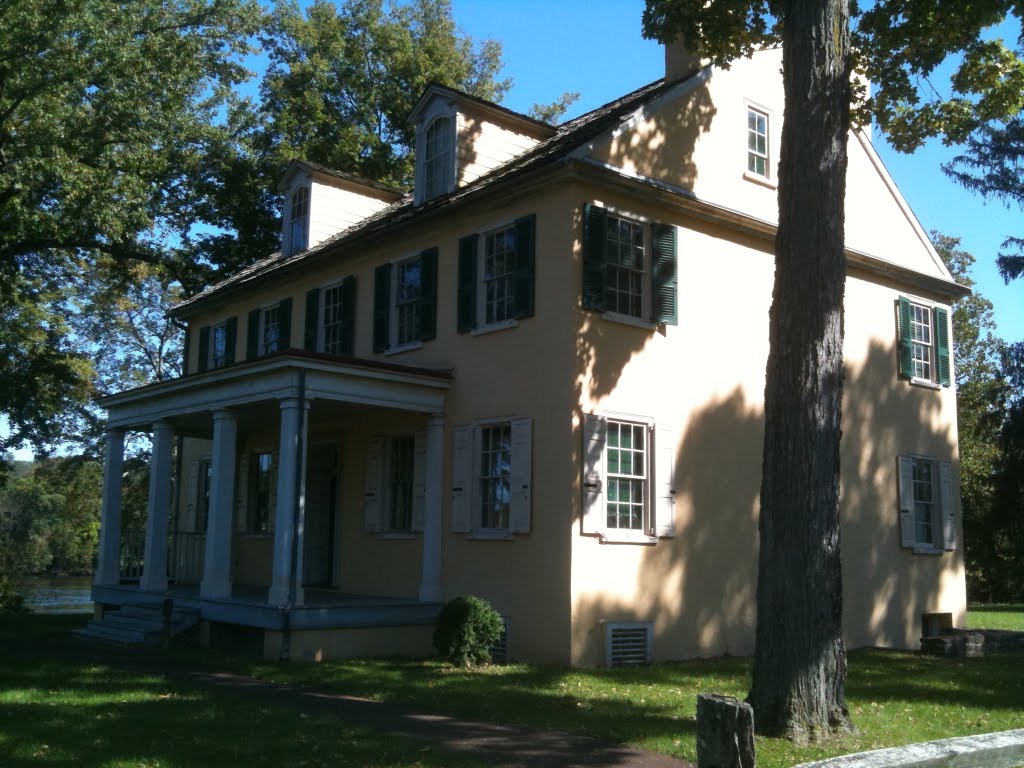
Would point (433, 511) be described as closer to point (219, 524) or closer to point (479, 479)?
point (479, 479)

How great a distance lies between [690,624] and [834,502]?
5748 millimetres

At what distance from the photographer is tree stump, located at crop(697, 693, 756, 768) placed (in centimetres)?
453

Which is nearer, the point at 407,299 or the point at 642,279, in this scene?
the point at 642,279

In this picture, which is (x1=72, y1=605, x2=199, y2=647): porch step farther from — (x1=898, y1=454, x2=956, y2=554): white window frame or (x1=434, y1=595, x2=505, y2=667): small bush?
(x1=898, y1=454, x2=956, y2=554): white window frame

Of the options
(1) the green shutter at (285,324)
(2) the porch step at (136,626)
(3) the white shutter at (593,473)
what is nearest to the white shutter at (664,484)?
(3) the white shutter at (593,473)

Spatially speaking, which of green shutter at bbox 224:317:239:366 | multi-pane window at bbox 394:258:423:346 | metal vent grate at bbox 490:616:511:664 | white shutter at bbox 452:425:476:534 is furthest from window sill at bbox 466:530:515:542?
green shutter at bbox 224:317:239:366

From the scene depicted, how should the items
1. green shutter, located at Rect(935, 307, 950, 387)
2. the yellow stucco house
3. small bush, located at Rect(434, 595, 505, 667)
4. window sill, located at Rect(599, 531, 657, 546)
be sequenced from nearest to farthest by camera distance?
small bush, located at Rect(434, 595, 505, 667) → window sill, located at Rect(599, 531, 657, 546) → the yellow stucco house → green shutter, located at Rect(935, 307, 950, 387)

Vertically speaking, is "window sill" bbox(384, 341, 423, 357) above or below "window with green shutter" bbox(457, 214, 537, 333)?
below

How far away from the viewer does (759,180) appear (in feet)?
52.4

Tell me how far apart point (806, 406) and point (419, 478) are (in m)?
7.56

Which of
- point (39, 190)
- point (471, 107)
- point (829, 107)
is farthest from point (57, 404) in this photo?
point (829, 107)

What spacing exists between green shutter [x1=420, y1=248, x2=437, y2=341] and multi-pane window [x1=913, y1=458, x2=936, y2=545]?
906cm

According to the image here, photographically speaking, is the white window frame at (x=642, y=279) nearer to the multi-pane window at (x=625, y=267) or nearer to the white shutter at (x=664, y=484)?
the multi-pane window at (x=625, y=267)

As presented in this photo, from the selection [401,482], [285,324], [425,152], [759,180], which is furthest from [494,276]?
[285,324]
